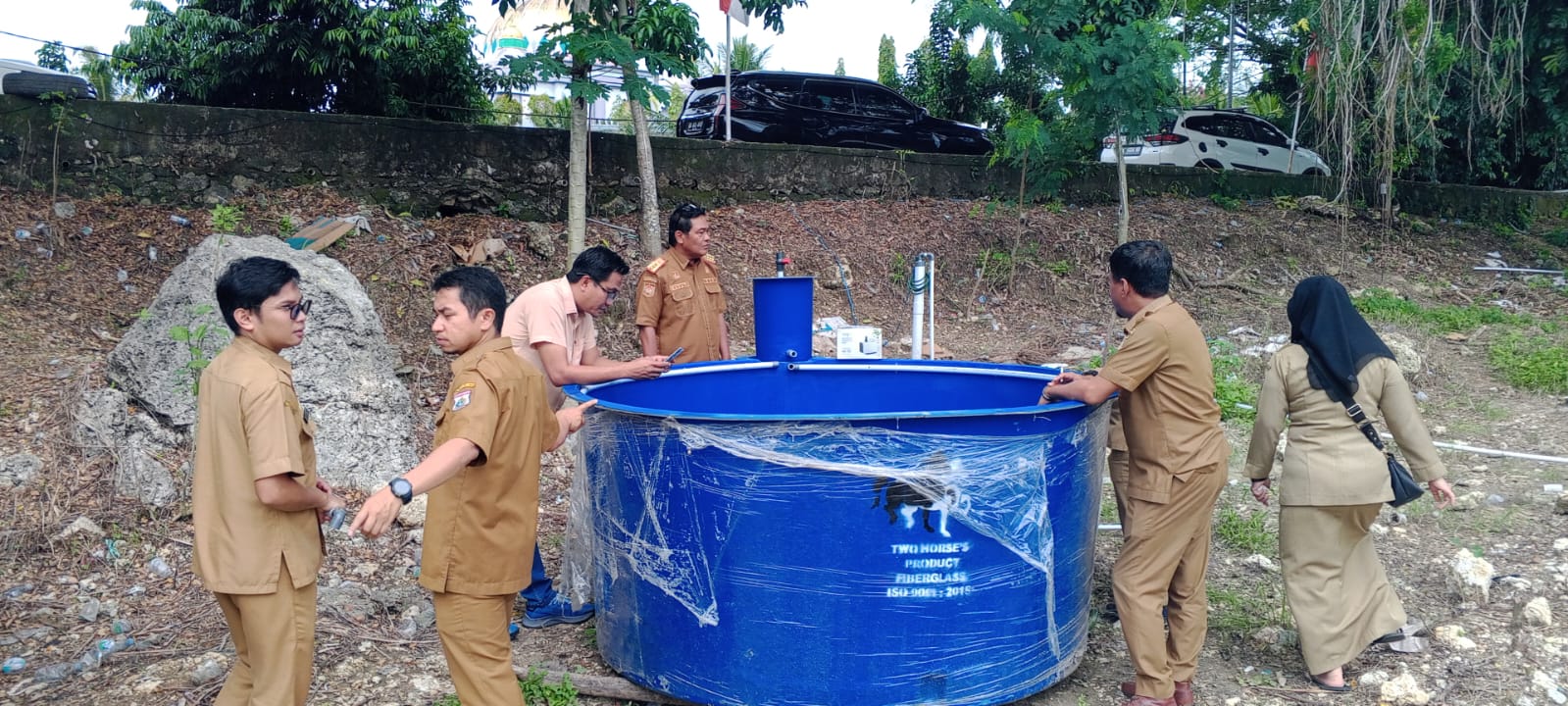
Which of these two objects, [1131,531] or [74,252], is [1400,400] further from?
[74,252]

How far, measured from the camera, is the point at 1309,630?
142 inches

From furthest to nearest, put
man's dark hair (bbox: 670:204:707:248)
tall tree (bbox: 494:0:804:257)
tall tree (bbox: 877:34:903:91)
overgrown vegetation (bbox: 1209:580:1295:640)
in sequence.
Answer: tall tree (bbox: 877:34:903:91), tall tree (bbox: 494:0:804:257), man's dark hair (bbox: 670:204:707:248), overgrown vegetation (bbox: 1209:580:1295:640)

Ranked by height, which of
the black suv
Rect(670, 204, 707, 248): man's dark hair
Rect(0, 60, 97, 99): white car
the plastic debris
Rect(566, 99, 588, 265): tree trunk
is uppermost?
the black suv

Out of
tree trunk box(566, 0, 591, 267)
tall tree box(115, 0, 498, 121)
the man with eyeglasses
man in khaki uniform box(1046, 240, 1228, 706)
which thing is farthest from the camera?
tall tree box(115, 0, 498, 121)

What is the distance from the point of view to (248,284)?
273 cm

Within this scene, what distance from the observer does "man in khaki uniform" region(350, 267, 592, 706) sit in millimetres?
2795

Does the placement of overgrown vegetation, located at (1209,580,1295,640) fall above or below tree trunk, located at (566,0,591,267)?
below

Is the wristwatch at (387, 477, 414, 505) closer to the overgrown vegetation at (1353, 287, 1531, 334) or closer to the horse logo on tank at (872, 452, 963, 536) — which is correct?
the horse logo on tank at (872, 452, 963, 536)

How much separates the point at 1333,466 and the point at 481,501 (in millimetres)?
2779

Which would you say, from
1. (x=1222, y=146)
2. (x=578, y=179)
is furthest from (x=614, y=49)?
(x=1222, y=146)

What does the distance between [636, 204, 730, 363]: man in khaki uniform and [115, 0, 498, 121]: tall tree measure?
200 inches

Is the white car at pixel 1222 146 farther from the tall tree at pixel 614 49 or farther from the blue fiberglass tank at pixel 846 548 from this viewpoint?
the blue fiberglass tank at pixel 846 548

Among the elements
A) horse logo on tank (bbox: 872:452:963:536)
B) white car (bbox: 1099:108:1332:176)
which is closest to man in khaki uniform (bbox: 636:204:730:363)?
horse logo on tank (bbox: 872:452:963:536)

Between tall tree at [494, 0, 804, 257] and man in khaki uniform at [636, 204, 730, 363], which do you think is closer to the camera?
man in khaki uniform at [636, 204, 730, 363]
